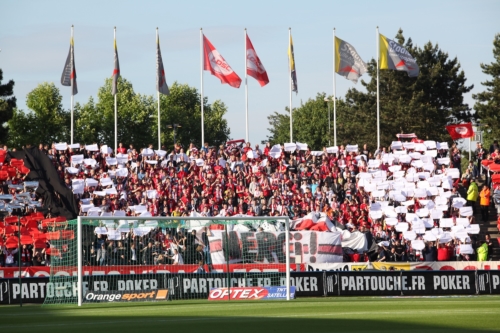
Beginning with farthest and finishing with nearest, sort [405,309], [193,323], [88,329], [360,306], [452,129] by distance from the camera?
[452,129]
[360,306]
[405,309]
[193,323]
[88,329]

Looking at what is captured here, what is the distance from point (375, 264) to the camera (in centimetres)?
3306

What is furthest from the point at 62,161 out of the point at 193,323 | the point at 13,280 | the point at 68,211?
the point at 193,323

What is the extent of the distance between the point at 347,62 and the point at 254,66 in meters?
5.08

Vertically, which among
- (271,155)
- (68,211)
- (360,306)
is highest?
(271,155)

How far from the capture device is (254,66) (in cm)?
4675

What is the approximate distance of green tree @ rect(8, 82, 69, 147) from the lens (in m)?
88.4

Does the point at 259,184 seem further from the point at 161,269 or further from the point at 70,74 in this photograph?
the point at 70,74

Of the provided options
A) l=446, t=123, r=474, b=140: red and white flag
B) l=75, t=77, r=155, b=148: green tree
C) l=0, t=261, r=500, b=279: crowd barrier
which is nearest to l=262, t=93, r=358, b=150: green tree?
l=75, t=77, r=155, b=148: green tree

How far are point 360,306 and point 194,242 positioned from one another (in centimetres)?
863

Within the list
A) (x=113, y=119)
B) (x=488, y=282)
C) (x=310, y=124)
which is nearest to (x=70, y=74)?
(x=488, y=282)

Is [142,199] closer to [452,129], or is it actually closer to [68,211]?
[68,211]

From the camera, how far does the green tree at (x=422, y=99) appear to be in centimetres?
7931

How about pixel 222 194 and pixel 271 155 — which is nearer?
pixel 222 194

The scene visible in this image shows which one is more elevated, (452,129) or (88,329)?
(452,129)
